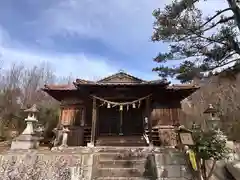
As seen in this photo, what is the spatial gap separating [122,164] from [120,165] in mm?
89

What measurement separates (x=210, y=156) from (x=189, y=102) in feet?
57.1

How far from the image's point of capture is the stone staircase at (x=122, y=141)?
11.8 metres

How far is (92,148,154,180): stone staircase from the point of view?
24.7 feet

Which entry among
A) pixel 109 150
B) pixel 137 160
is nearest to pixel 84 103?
pixel 109 150

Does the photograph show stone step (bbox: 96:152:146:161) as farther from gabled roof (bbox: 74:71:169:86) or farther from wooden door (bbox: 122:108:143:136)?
wooden door (bbox: 122:108:143:136)

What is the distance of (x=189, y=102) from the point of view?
925 inches

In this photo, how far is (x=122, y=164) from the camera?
8.16 m

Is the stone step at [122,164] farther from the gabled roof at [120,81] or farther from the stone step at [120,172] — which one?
the gabled roof at [120,81]

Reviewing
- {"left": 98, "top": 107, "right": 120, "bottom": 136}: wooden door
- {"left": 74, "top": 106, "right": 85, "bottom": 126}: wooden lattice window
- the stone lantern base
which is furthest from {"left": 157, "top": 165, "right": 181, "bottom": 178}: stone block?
{"left": 74, "top": 106, "right": 85, "bottom": 126}: wooden lattice window

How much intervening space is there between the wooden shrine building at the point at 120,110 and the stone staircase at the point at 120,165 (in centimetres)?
269

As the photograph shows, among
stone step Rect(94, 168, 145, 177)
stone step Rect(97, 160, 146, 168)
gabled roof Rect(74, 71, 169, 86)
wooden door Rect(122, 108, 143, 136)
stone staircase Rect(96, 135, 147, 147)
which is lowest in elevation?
stone step Rect(94, 168, 145, 177)

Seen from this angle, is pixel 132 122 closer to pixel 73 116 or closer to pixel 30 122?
pixel 73 116

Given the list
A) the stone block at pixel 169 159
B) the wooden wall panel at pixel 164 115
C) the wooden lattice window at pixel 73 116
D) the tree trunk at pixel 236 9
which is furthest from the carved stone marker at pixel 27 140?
the tree trunk at pixel 236 9

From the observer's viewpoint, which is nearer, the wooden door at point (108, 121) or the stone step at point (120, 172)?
the stone step at point (120, 172)
